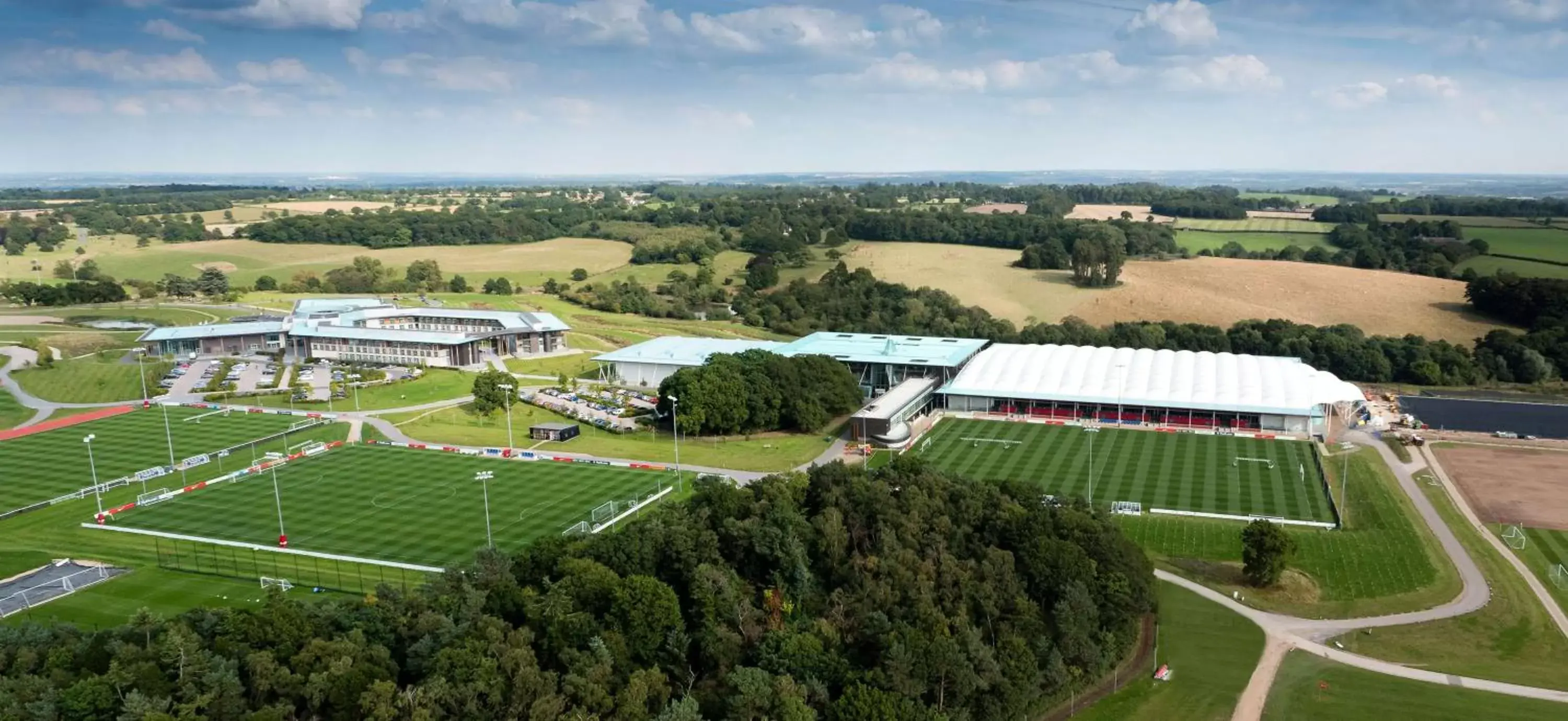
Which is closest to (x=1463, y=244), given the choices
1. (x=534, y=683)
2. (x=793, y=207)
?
(x=793, y=207)

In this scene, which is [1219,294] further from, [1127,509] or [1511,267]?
[1127,509]

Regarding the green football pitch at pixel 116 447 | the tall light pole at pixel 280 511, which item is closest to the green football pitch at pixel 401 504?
the tall light pole at pixel 280 511

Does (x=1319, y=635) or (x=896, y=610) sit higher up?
(x=896, y=610)

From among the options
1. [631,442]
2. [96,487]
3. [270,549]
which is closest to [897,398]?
[631,442]

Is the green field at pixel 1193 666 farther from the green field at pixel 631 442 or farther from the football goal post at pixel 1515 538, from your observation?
the green field at pixel 631 442

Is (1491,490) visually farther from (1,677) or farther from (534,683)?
(1,677)

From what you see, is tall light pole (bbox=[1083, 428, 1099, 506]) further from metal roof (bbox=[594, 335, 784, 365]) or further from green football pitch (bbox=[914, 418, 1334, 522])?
metal roof (bbox=[594, 335, 784, 365])

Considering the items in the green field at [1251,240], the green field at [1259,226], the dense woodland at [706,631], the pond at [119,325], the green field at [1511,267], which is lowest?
the pond at [119,325]
